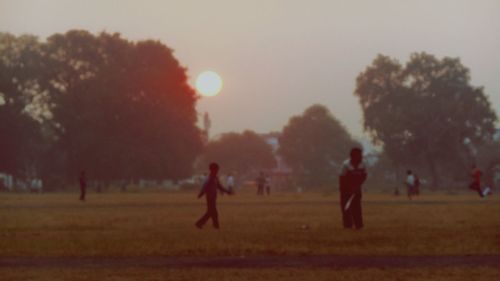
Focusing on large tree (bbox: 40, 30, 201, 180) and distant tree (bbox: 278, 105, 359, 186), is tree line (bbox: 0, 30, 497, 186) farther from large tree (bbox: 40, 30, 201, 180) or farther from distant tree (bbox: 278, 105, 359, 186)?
distant tree (bbox: 278, 105, 359, 186)

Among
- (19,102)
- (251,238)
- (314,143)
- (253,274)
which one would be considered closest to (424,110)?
(19,102)

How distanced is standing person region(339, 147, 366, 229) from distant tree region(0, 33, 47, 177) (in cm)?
8223

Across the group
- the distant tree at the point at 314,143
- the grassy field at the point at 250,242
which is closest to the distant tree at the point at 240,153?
the distant tree at the point at 314,143

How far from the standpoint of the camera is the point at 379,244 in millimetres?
19344

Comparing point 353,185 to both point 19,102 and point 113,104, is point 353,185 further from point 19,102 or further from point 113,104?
point 19,102

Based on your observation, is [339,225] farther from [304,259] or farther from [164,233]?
[304,259]

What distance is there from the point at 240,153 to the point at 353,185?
170 meters

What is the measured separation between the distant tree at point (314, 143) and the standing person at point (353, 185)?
490 feet

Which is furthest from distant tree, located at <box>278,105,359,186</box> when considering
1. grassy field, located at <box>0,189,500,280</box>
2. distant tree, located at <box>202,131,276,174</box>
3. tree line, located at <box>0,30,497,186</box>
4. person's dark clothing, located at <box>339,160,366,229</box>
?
person's dark clothing, located at <box>339,160,366,229</box>

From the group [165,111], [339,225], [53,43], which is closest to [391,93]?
[165,111]

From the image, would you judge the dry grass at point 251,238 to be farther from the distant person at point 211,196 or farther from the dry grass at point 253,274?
the dry grass at point 253,274

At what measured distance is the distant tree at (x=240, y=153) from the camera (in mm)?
194625

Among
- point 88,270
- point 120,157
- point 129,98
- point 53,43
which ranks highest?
point 53,43

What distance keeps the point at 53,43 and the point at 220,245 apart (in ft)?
294
